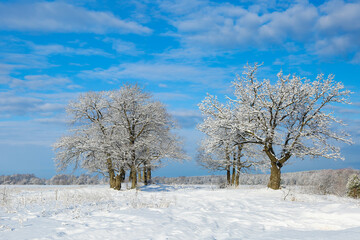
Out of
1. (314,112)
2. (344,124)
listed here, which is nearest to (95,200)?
(314,112)

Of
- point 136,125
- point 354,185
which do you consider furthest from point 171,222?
point 354,185

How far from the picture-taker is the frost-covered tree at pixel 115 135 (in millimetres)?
24703

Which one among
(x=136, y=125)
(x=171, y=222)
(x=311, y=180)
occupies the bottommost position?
(x=311, y=180)

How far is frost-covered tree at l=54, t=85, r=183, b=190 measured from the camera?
2470 centimetres

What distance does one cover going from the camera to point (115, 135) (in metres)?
25.1

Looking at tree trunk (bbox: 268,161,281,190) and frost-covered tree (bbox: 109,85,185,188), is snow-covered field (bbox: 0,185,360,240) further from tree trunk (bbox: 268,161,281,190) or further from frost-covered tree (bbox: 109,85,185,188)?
frost-covered tree (bbox: 109,85,185,188)

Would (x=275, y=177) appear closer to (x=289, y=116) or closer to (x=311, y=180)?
(x=289, y=116)

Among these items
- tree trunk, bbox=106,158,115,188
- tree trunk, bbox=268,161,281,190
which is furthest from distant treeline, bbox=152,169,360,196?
tree trunk, bbox=106,158,115,188

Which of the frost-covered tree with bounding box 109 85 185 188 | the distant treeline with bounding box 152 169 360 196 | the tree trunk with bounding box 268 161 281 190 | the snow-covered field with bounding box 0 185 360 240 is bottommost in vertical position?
the distant treeline with bounding box 152 169 360 196

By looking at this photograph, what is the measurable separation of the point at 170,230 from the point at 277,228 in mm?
3568

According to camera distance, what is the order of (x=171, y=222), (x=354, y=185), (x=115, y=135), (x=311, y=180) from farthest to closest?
1. (x=311, y=180)
2. (x=354, y=185)
3. (x=115, y=135)
4. (x=171, y=222)

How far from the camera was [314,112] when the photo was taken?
19.2m

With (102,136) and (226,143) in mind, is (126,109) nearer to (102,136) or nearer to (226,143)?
(102,136)

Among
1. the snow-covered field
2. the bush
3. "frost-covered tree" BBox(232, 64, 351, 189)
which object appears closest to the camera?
the snow-covered field
